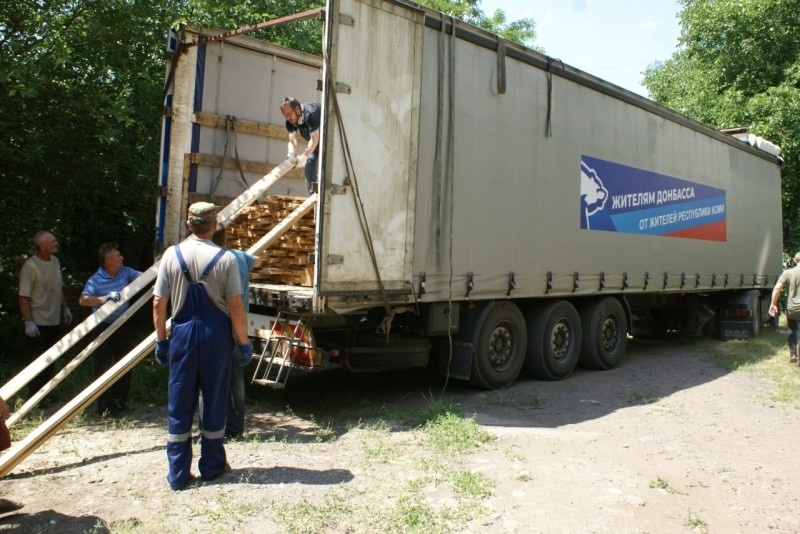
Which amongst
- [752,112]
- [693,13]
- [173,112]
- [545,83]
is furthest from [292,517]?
[693,13]

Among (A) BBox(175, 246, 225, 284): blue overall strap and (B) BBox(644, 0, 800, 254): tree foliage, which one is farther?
(B) BBox(644, 0, 800, 254): tree foliage

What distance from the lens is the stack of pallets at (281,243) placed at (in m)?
6.16

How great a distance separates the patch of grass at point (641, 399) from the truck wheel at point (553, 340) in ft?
3.00

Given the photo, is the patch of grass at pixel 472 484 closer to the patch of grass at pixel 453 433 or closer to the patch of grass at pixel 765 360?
the patch of grass at pixel 453 433

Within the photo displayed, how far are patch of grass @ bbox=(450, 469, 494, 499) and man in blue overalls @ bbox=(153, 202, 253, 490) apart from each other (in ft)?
5.20

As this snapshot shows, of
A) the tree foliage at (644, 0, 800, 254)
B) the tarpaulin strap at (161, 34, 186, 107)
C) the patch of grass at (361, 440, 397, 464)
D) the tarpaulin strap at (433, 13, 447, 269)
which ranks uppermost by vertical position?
the tree foliage at (644, 0, 800, 254)

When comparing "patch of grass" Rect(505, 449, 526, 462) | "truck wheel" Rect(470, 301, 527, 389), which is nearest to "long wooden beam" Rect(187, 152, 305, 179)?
"truck wheel" Rect(470, 301, 527, 389)

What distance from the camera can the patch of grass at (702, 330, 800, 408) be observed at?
26.5ft

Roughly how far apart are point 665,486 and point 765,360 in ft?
22.7

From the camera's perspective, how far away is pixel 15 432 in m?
5.41

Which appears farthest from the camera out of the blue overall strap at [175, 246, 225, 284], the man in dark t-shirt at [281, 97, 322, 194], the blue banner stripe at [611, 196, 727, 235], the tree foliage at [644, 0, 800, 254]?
the tree foliage at [644, 0, 800, 254]

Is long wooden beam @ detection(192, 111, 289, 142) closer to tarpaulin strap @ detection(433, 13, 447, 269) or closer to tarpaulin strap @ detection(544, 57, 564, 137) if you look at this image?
tarpaulin strap @ detection(433, 13, 447, 269)

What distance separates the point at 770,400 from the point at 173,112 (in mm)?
7263

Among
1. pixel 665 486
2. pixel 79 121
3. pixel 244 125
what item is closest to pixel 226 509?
pixel 665 486
